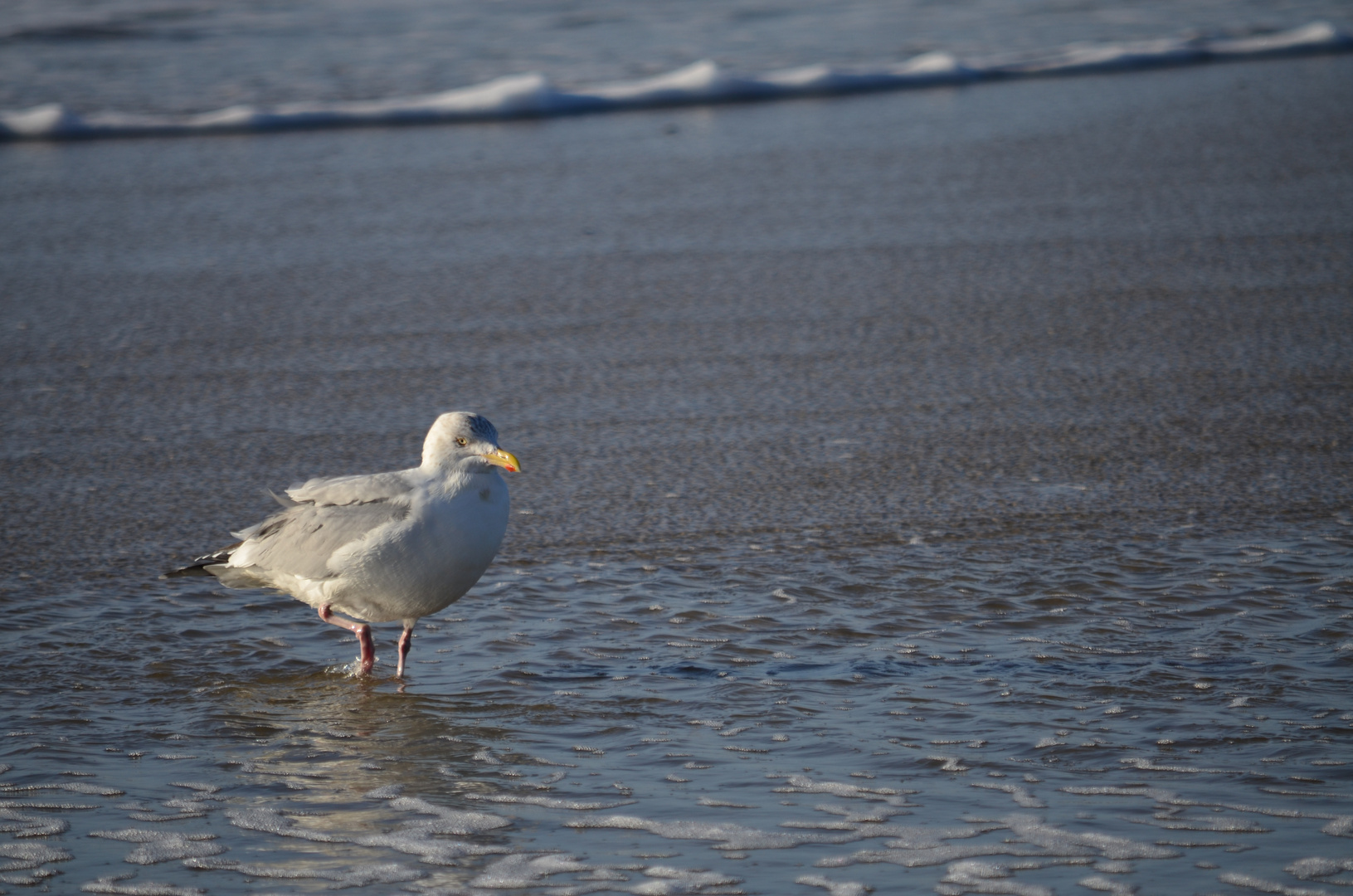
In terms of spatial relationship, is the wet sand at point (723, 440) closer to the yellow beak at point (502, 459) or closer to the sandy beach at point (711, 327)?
the sandy beach at point (711, 327)

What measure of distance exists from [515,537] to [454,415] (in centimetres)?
115

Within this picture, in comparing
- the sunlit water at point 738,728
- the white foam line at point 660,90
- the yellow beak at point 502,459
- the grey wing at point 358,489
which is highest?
the white foam line at point 660,90

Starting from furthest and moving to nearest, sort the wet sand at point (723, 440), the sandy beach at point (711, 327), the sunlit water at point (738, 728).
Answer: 1. the sandy beach at point (711, 327)
2. the wet sand at point (723, 440)
3. the sunlit water at point (738, 728)

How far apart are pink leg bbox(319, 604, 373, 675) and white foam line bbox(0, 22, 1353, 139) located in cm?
877

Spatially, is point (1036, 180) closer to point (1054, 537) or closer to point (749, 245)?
point (749, 245)

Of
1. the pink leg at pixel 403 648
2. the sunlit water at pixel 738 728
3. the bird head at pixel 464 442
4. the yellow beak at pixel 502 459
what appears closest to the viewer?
the sunlit water at pixel 738 728

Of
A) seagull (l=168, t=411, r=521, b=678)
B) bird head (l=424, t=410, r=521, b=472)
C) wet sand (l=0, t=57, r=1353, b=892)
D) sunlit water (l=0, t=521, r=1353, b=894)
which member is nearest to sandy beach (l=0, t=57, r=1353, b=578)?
wet sand (l=0, t=57, r=1353, b=892)

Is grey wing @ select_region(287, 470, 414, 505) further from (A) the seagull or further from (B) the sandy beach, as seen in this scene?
(B) the sandy beach

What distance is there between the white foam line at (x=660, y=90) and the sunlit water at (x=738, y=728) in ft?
27.7

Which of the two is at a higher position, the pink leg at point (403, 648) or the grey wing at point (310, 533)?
the grey wing at point (310, 533)

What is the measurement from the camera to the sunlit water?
341cm

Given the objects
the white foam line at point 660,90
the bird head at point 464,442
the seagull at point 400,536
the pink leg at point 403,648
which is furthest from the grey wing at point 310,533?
the white foam line at point 660,90

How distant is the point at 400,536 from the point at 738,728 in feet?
3.62

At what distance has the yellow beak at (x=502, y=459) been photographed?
4211 mm
